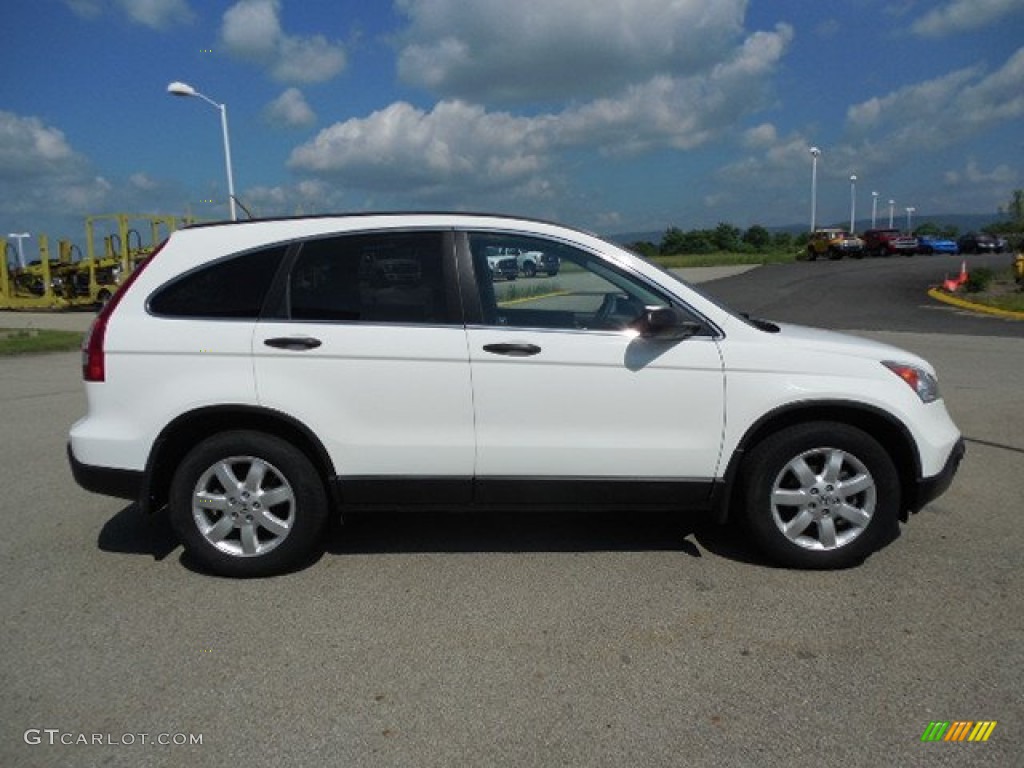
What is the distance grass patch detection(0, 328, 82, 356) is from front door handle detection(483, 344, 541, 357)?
501 inches

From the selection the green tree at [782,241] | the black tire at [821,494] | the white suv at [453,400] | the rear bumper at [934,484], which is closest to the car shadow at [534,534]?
the black tire at [821,494]

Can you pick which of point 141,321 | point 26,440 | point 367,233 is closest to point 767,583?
point 367,233

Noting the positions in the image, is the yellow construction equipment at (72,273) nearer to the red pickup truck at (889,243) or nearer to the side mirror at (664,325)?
the side mirror at (664,325)

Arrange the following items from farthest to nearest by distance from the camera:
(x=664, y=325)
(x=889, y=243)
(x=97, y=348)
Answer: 1. (x=889, y=243)
2. (x=97, y=348)
3. (x=664, y=325)

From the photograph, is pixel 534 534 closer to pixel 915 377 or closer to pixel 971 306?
pixel 915 377

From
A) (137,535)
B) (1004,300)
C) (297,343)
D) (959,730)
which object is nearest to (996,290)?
(1004,300)

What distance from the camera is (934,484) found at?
3.71m

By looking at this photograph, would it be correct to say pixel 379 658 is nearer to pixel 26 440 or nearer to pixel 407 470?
pixel 407 470

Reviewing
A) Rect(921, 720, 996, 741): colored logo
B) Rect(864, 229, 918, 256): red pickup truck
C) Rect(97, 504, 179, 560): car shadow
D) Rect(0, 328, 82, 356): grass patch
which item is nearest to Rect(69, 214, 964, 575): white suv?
Rect(97, 504, 179, 560): car shadow

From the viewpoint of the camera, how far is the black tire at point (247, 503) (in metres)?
3.69

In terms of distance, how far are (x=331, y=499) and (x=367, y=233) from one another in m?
1.39

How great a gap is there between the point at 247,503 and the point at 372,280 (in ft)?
4.25

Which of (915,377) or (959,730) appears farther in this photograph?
(915,377)

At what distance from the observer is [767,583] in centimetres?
366
